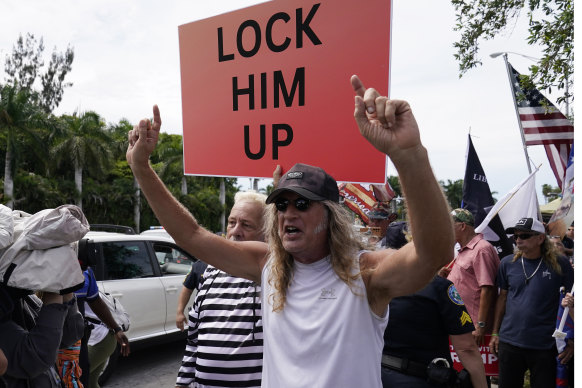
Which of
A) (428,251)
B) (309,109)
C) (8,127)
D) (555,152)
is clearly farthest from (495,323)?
(8,127)

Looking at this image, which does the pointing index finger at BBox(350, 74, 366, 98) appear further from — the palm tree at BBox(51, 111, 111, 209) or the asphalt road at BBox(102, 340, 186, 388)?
the palm tree at BBox(51, 111, 111, 209)

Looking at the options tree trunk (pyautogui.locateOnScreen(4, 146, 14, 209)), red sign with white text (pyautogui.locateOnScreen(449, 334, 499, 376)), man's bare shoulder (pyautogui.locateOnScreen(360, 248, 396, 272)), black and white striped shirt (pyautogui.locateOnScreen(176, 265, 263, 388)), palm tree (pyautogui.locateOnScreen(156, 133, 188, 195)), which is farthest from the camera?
palm tree (pyautogui.locateOnScreen(156, 133, 188, 195))

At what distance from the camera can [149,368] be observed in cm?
636

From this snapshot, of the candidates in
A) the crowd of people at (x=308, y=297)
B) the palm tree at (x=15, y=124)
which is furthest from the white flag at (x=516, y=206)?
the palm tree at (x=15, y=124)

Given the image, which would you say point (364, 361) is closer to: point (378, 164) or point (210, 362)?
point (378, 164)

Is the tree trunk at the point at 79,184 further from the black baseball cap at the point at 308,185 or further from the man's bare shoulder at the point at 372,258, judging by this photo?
the man's bare shoulder at the point at 372,258

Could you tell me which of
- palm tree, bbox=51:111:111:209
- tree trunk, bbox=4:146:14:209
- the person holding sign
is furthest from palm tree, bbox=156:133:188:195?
the person holding sign

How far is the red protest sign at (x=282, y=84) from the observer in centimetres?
231

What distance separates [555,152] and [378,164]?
498cm

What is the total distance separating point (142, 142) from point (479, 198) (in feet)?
16.6

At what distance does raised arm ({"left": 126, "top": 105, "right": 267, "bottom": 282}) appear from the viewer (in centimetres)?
203

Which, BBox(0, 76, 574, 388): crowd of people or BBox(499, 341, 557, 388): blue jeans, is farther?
BBox(499, 341, 557, 388): blue jeans

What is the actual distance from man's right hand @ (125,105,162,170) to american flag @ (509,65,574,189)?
216 inches

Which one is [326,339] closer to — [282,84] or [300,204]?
[300,204]
